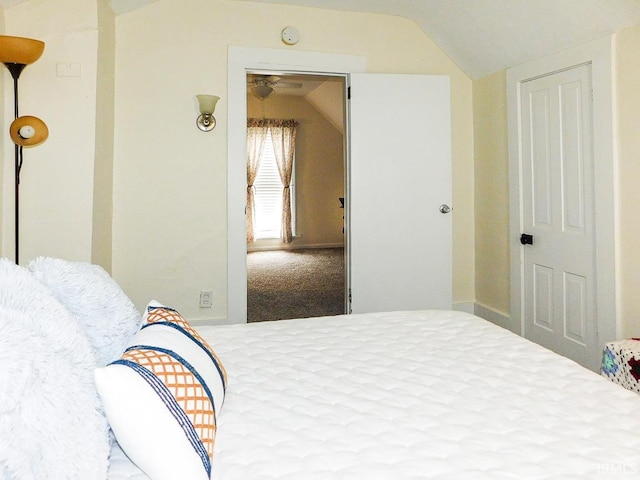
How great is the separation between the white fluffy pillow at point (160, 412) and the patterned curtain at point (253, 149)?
23.4 ft

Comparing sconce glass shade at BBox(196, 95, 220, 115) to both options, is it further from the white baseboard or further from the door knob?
the white baseboard

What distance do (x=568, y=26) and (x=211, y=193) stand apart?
2509 millimetres

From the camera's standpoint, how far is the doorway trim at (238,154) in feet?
11.2

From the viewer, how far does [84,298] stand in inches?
45.1

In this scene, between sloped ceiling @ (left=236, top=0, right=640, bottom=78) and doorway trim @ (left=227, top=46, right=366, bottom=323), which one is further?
doorway trim @ (left=227, top=46, right=366, bottom=323)

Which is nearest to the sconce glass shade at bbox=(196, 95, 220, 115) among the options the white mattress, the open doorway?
the white mattress

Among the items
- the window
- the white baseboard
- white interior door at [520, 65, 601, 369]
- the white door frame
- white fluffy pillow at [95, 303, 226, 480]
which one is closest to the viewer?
white fluffy pillow at [95, 303, 226, 480]

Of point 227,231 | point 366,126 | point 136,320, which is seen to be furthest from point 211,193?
point 136,320

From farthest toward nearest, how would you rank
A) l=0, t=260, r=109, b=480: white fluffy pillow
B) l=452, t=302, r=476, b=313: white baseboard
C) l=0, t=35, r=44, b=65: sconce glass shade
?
l=452, t=302, r=476, b=313: white baseboard → l=0, t=35, r=44, b=65: sconce glass shade → l=0, t=260, r=109, b=480: white fluffy pillow

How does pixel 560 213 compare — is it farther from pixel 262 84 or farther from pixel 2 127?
pixel 262 84

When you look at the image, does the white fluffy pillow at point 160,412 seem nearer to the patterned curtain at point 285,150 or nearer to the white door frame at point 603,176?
the white door frame at point 603,176

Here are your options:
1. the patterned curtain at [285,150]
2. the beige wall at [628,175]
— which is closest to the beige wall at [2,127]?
the beige wall at [628,175]

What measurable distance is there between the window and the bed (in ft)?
22.2

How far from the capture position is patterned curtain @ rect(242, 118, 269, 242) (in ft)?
26.6
